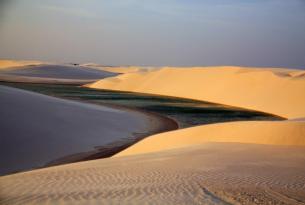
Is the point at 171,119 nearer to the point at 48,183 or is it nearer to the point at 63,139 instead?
the point at 63,139

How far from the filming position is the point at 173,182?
6.43 m

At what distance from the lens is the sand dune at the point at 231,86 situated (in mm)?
32531

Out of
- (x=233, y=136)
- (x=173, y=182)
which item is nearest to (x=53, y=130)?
(x=233, y=136)

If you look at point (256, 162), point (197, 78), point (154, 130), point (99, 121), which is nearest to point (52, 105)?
point (99, 121)

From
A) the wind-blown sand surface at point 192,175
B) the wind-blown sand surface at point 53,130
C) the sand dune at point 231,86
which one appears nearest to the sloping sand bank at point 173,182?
the wind-blown sand surface at point 192,175

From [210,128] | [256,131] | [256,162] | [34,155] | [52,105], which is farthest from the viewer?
[52,105]

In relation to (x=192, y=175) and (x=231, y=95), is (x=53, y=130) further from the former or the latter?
(x=231, y=95)

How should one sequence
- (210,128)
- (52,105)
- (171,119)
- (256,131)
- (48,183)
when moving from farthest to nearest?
(171,119)
(52,105)
(210,128)
(256,131)
(48,183)

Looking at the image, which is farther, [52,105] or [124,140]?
[52,105]

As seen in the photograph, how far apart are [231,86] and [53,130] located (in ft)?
97.2

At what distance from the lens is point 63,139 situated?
46.7 ft

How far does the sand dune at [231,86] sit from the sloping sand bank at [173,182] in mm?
20054

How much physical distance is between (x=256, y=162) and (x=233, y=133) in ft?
19.0

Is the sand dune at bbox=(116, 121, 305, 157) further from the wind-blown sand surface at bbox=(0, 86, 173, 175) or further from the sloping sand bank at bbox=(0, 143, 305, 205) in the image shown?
the sloping sand bank at bbox=(0, 143, 305, 205)
